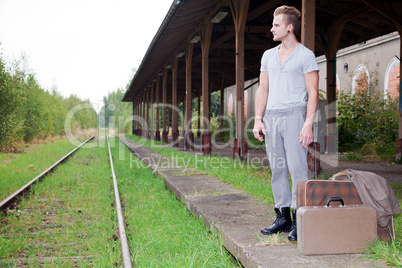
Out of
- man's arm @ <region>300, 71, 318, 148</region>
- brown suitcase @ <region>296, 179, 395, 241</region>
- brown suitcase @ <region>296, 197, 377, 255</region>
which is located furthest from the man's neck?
brown suitcase @ <region>296, 197, 377, 255</region>

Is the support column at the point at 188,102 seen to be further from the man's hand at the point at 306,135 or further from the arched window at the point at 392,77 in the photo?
the man's hand at the point at 306,135

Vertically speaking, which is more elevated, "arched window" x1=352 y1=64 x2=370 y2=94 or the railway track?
"arched window" x1=352 y1=64 x2=370 y2=94

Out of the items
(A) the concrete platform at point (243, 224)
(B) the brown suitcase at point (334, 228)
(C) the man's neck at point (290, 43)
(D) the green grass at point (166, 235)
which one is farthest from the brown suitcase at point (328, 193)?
(C) the man's neck at point (290, 43)

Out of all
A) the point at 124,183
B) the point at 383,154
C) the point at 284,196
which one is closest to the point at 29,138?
the point at 124,183

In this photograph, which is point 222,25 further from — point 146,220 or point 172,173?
point 146,220

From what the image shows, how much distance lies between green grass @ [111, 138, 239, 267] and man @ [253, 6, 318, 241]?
73 centimetres

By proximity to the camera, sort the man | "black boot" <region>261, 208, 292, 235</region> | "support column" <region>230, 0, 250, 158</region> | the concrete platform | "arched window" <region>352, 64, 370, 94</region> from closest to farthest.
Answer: the concrete platform, the man, "black boot" <region>261, 208, 292, 235</region>, "support column" <region>230, 0, 250, 158</region>, "arched window" <region>352, 64, 370, 94</region>

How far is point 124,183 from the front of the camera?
7105 millimetres

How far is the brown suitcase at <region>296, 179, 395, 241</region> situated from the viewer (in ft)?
7.87

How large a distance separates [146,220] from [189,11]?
6272 millimetres

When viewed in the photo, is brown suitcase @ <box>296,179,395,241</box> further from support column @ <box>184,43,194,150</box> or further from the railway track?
support column @ <box>184,43,194,150</box>

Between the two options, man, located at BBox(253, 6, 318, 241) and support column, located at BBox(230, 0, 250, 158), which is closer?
man, located at BBox(253, 6, 318, 241)

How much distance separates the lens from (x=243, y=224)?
10.6ft

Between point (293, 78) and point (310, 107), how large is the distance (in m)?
0.24
